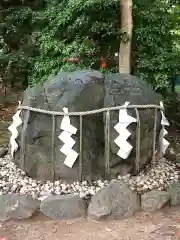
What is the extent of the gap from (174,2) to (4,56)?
124 inches


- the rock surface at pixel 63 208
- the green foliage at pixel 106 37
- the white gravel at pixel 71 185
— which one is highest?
the green foliage at pixel 106 37

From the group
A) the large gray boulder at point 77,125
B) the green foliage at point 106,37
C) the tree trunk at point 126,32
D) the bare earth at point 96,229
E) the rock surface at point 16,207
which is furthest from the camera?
the green foliage at point 106,37

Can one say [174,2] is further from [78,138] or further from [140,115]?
[78,138]

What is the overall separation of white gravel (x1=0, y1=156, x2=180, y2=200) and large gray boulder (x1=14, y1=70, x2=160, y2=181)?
77 mm

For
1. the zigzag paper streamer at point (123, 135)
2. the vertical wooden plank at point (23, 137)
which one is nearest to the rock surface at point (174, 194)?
the zigzag paper streamer at point (123, 135)

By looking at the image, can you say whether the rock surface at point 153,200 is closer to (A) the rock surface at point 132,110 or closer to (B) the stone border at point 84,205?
(B) the stone border at point 84,205

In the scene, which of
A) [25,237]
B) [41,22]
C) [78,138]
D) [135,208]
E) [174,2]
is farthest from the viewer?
[41,22]

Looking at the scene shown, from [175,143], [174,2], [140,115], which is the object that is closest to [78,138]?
[140,115]

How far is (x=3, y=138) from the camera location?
16.8ft

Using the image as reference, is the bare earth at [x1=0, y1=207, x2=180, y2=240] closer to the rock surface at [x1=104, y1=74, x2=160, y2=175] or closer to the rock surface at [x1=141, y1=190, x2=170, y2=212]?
the rock surface at [x1=141, y1=190, x2=170, y2=212]

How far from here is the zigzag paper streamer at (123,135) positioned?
3213 mm

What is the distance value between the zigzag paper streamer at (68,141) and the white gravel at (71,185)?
227mm

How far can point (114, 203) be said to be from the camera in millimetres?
2918

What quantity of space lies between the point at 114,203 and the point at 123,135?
61 centimetres
